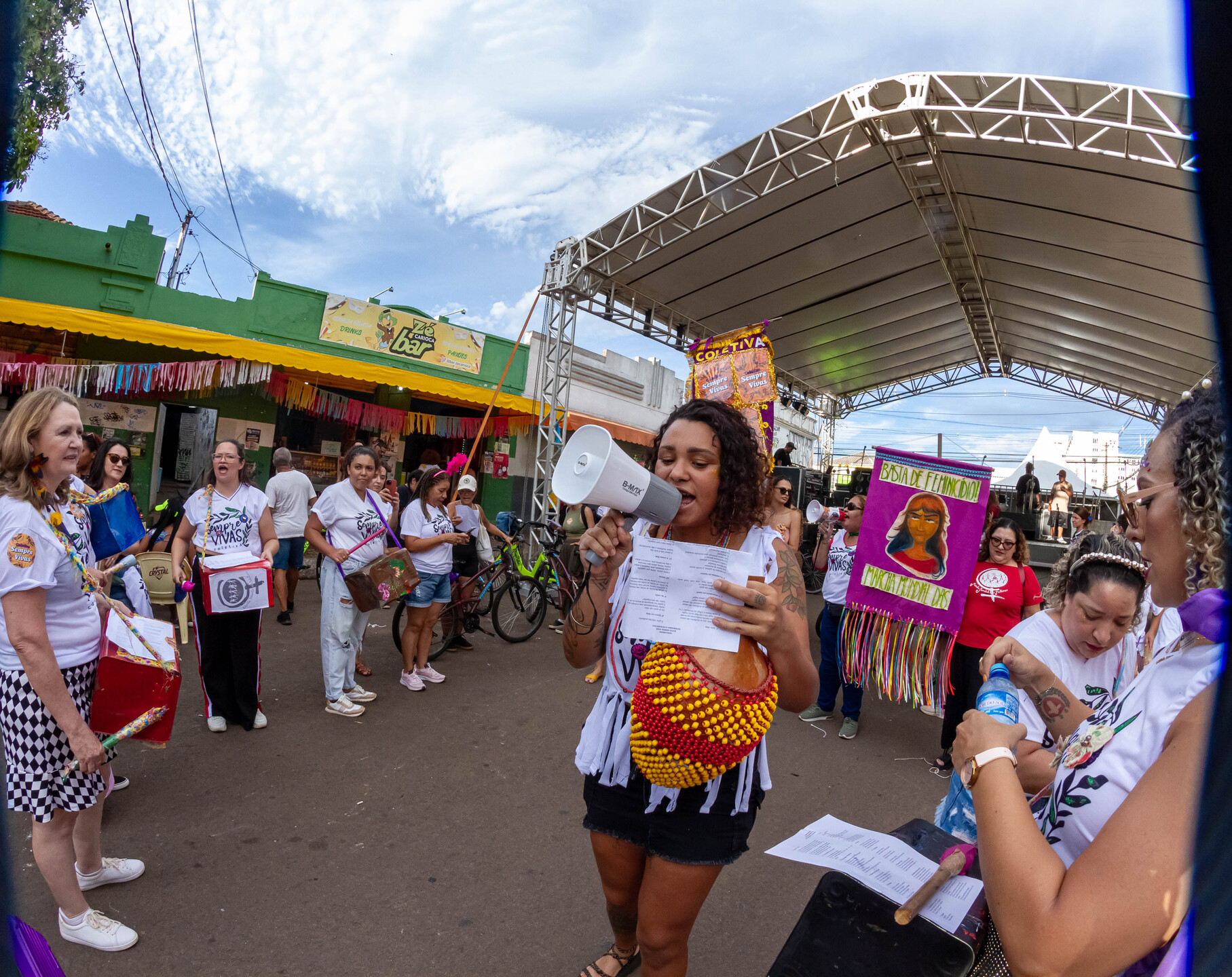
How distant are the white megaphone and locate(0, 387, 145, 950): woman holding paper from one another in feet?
5.95

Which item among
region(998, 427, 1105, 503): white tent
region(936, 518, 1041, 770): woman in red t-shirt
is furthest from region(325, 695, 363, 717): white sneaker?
region(998, 427, 1105, 503): white tent

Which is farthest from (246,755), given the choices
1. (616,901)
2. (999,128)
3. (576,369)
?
(576,369)

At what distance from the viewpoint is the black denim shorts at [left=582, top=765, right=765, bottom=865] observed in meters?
1.74

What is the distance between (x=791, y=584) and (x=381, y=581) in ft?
11.3

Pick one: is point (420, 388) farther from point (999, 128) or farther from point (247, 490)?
point (999, 128)

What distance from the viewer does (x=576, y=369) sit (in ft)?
49.9

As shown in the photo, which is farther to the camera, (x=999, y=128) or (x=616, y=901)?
(x=999, y=128)

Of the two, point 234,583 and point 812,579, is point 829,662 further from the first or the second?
point 812,579

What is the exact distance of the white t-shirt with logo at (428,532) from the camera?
527 cm

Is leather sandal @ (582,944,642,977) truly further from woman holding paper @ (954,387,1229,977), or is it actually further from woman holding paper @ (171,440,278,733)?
woman holding paper @ (171,440,278,733)

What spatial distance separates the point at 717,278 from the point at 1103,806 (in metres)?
11.1

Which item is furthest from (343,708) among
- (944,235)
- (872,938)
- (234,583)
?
(944,235)

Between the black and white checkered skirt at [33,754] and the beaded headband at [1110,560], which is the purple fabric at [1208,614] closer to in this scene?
the beaded headband at [1110,560]

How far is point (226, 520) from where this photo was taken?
13.4 feet
